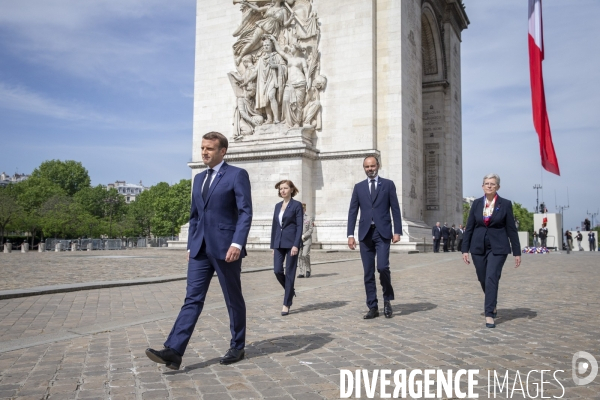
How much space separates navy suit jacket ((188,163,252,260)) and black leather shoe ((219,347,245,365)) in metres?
0.75

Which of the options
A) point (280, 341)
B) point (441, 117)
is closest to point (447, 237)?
point (441, 117)

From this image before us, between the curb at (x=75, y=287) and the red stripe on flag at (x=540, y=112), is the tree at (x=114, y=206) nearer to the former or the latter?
the curb at (x=75, y=287)

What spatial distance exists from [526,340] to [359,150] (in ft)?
58.0

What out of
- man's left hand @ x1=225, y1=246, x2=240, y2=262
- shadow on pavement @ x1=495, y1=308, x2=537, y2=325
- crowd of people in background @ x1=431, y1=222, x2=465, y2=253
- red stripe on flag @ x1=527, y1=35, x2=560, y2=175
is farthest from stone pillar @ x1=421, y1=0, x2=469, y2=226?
man's left hand @ x1=225, y1=246, x2=240, y2=262

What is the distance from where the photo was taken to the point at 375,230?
22.7ft

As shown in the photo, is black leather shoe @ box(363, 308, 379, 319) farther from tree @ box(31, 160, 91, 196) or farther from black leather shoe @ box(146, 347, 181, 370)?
tree @ box(31, 160, 91, 196)

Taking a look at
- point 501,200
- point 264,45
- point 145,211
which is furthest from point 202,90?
point 145,211

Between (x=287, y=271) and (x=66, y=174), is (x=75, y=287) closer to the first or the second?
(x=287, y=271)

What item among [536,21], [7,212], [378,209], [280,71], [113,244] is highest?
[280,71]

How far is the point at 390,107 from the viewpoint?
2308 centimetres

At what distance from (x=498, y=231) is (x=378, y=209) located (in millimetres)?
1363

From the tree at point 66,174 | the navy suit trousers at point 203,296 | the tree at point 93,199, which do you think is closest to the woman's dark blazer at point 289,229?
the navy suit trousers at point 203,296

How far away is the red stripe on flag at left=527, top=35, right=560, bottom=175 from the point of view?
7.90 m

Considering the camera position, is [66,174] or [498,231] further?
[66,174]
